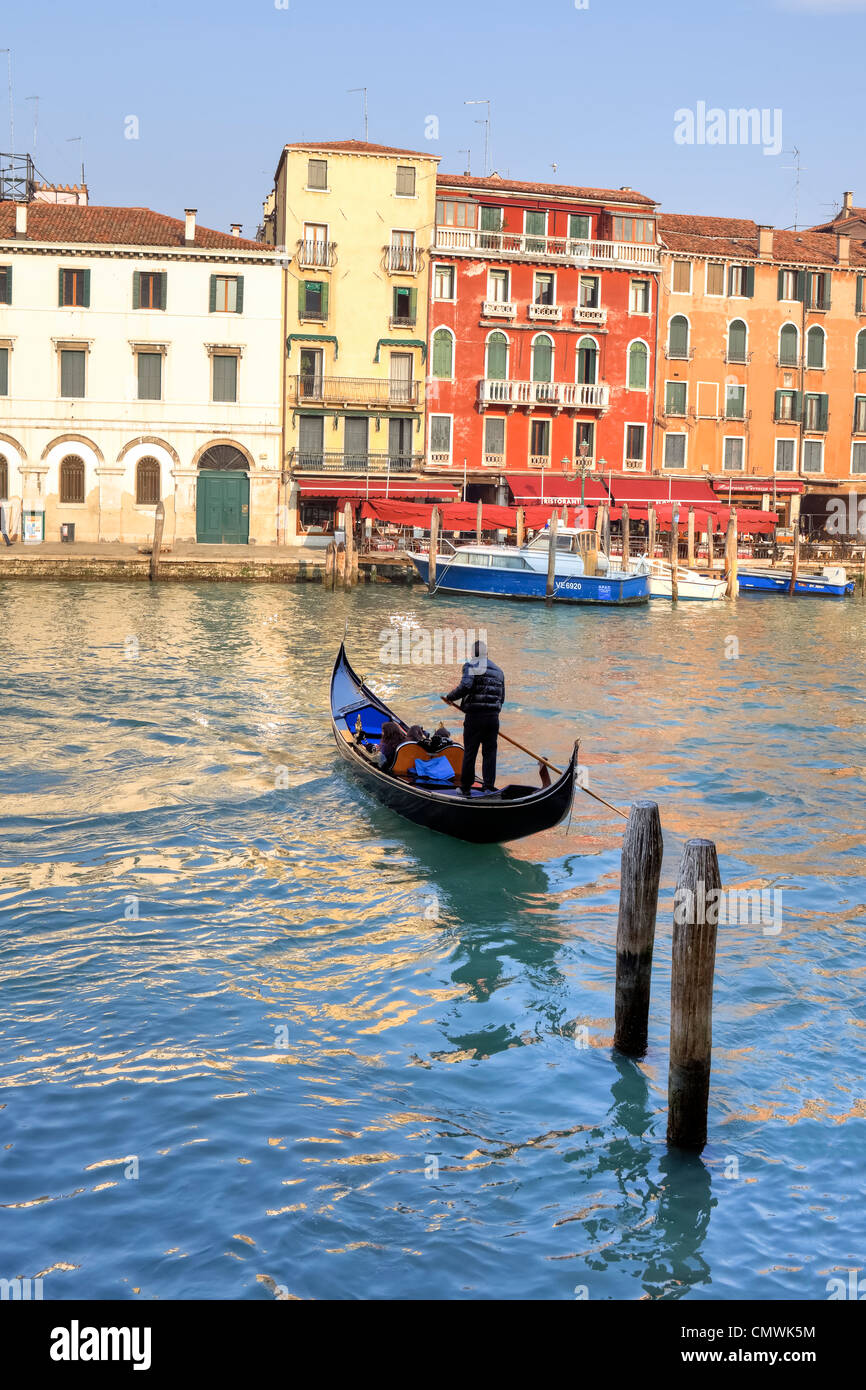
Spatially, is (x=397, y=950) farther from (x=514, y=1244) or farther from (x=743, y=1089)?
(x=514, y=1244)

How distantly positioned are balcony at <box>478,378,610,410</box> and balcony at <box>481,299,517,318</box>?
71.5 inches

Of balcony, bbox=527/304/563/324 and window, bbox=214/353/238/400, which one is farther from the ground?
balcony, bbox=527/304/563/324

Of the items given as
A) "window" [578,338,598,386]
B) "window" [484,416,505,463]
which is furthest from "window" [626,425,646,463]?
"window" [484,416,505,463]

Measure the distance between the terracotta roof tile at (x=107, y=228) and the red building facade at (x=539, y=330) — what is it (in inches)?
228

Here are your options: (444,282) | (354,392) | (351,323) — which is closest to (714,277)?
(444,282)

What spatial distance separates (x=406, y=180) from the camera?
3897 centimetres

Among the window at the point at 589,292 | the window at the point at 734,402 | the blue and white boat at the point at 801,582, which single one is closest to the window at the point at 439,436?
the window at the point at 589,292

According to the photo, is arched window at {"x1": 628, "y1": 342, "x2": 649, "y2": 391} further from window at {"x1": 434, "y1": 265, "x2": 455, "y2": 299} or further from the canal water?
the canal water

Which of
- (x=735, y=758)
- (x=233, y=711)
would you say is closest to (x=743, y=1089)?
(x=735, y=758)

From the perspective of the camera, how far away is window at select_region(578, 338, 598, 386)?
4066cm

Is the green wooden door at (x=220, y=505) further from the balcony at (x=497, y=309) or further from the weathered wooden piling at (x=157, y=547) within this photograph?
the balcony at (x=497, y=309)

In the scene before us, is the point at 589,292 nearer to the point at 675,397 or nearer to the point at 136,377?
the point at 675,397

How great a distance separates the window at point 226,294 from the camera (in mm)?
37250

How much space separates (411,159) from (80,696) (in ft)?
86.2
